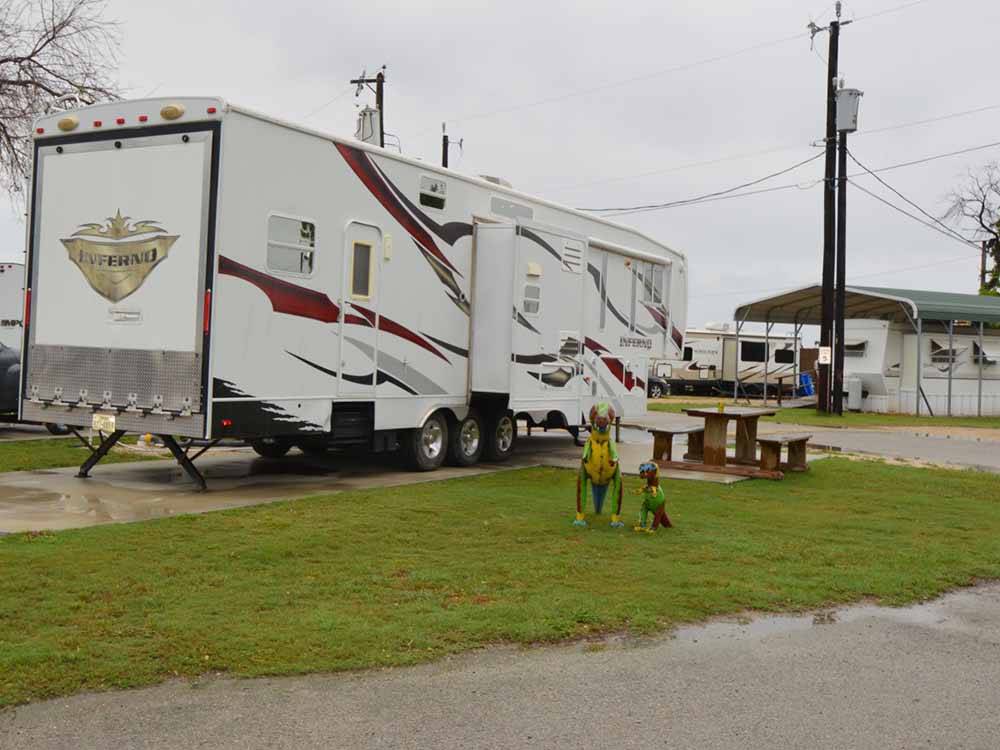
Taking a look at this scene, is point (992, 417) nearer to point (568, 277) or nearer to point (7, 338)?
point (568, 277)

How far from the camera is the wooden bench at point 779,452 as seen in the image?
1362 cm

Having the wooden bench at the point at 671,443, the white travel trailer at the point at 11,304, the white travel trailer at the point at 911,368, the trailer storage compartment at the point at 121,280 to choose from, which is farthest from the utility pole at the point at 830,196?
the trailer storage compartment at the point at 121,280

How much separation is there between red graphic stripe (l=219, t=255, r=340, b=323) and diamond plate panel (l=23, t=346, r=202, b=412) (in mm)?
923

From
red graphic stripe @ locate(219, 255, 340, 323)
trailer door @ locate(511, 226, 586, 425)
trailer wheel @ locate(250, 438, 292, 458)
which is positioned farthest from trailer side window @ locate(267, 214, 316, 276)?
trailer wheel @ locate(250, 438, 292, 458)

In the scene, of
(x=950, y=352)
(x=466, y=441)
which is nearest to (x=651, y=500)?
(x=466, y=441)

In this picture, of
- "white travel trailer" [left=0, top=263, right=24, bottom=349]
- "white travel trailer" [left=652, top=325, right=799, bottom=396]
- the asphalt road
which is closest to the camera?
the asphalt road

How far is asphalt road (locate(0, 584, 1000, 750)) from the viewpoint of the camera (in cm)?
439

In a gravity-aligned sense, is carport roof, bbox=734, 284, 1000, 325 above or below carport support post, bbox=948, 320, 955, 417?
above

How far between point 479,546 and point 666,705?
3.62 m

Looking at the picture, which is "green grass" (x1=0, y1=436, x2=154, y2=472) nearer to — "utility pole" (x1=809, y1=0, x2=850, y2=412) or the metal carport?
"utility pole" (x1=809, y1=0, x2=850, y2=412)

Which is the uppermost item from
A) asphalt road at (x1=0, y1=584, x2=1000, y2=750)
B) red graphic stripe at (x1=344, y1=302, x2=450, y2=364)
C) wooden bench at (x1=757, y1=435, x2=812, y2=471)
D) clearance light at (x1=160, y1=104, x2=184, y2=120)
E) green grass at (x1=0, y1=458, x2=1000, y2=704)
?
clearance light at (x1=160, y1=104, x2=184, y2=120)

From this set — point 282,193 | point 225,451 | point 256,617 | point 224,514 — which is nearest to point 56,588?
point 256,617

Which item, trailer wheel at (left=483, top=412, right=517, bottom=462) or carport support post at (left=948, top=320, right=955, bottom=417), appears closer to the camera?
trailer wheel at (left=483, top=412, right=517, bottom=462)

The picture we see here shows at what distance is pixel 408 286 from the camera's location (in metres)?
12.5
